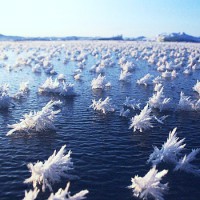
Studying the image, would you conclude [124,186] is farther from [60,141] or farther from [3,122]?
[3,122]

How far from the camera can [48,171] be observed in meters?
17.9

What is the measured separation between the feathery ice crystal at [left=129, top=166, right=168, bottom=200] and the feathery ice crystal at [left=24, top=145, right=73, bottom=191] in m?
3.71

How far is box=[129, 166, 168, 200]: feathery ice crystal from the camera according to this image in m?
16.8

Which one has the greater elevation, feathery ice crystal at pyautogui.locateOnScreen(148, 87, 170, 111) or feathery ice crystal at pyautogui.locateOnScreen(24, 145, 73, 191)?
feathery ice crystal at pyautogui.locateOnScreen(148, 87, 170, 111)

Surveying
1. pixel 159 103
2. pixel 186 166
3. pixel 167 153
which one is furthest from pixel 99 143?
pixel 159 103

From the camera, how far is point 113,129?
2741 centimetres

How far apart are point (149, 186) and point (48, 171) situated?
5.03 meters

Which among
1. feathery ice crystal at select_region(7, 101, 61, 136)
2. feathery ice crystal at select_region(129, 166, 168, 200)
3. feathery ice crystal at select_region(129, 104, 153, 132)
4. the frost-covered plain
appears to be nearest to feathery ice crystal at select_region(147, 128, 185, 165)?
the frost-covered plain

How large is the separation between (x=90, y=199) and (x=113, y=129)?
11049 millimetres

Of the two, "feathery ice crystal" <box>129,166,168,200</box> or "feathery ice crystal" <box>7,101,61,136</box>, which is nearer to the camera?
"feathery ice crystal" <box>129,166,168,200</box>

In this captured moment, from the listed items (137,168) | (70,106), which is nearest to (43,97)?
(70,106)

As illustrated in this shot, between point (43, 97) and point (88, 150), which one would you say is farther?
point (43, 97)

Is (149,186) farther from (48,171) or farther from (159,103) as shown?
(159,103)

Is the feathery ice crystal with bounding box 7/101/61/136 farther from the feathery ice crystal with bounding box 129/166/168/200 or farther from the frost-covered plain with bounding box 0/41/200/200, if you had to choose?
the feathery ice crystal with bounding box 129/166/168/200
